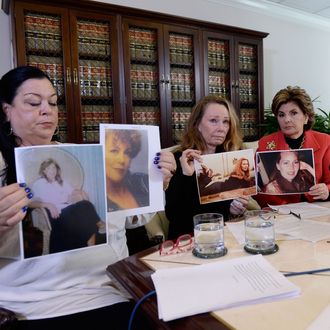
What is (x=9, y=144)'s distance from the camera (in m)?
1.04

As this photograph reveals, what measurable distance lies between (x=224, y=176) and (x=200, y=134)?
0.54 meters

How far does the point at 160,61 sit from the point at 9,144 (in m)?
1.91

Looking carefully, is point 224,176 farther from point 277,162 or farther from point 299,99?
point 299,99

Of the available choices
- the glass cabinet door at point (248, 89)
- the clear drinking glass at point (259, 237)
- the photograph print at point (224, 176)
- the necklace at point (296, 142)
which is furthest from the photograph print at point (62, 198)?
the glass cabinet door at point (248, 89)

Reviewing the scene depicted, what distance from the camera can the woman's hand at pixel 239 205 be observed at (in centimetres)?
140

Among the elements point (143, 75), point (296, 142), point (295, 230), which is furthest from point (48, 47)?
point (295, 230)

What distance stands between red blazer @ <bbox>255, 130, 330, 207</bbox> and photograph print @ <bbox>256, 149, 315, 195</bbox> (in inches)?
6.9

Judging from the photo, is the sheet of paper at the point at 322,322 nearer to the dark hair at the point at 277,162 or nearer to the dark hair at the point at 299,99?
the dark hair at the point at 277,162

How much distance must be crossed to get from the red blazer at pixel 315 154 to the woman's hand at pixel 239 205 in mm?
332

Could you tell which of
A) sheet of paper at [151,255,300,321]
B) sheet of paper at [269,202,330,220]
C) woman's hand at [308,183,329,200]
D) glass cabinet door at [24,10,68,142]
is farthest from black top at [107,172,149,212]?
glass cabinet door at [24,10,68,142]

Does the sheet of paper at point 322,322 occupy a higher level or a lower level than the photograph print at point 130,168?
lower

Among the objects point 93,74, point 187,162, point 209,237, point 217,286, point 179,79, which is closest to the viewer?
point 217,286

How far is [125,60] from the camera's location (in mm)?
2496

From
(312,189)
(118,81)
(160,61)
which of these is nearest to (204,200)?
(312,189)
